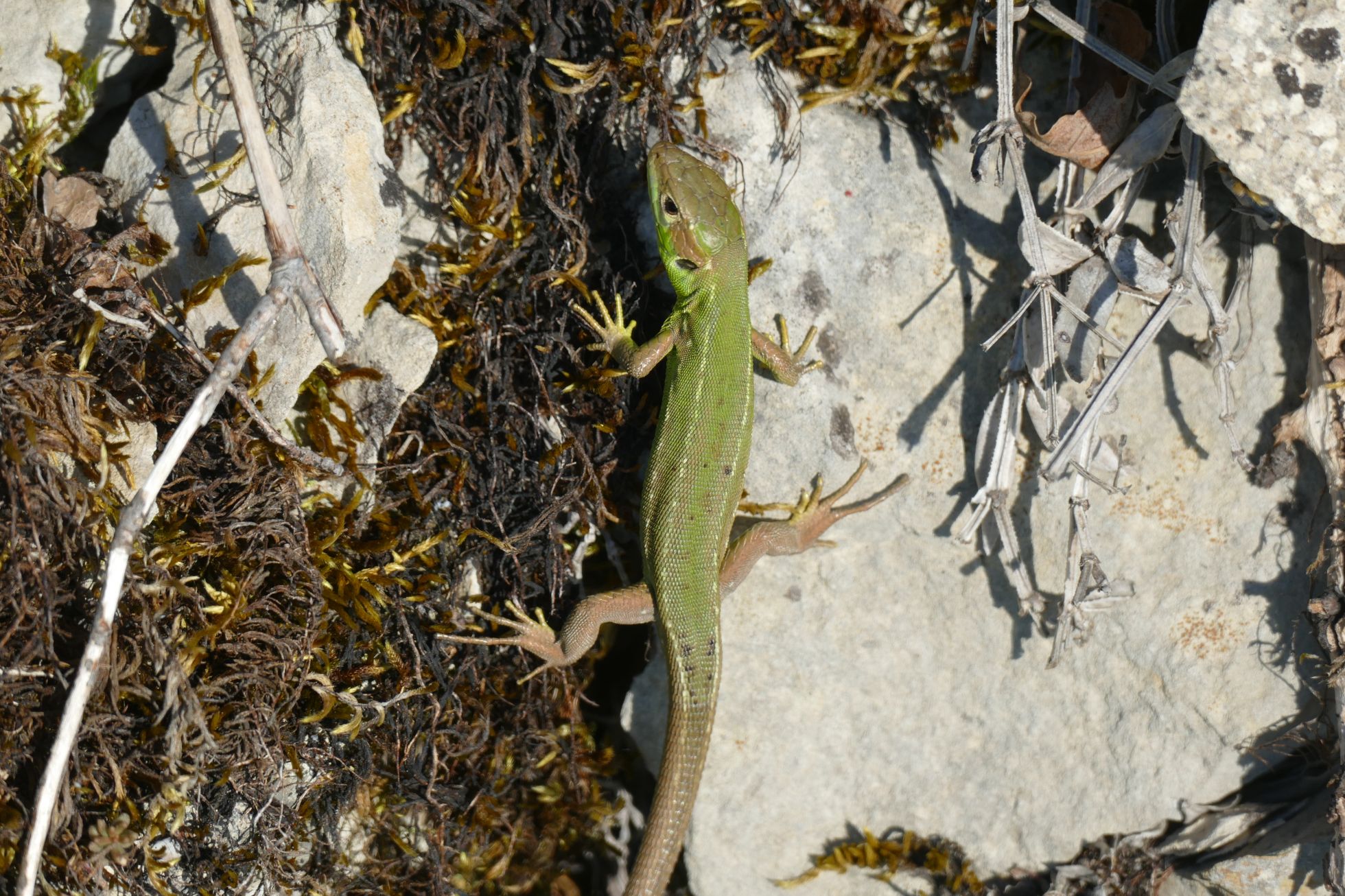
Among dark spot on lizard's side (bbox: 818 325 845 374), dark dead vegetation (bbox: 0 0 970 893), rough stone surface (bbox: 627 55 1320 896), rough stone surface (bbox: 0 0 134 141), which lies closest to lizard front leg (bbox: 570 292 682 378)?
dark dead vegetation (bbox: 0 0 970 893)

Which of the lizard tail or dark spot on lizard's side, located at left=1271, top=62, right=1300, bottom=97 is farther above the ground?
dark spot on lizard's side, located at left=1271, top=62, right=1300, bottom=97

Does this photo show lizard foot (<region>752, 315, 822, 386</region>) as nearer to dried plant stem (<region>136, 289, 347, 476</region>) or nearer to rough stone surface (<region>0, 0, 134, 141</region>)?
dried plant stem (<region>136, 289, 347, 476</region>)

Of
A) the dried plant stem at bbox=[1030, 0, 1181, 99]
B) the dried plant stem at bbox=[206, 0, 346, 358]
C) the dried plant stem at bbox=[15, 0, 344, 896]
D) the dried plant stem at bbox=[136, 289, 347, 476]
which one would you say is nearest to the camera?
the dried plant stem at bbox=[15, 0, 344, 896]

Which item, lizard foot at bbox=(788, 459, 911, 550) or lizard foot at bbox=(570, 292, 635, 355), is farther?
lizard foot at bbox=(788, 459, 911, 550)

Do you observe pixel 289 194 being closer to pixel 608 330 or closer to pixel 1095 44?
pixel 608 330

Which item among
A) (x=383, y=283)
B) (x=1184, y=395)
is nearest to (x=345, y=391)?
(x=383, y=283)

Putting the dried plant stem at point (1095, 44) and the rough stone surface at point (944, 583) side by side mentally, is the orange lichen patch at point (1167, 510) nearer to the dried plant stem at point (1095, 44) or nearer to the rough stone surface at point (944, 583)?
the rough stone surface at point (944, 583)

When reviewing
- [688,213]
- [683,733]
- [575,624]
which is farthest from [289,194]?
[683,733]
